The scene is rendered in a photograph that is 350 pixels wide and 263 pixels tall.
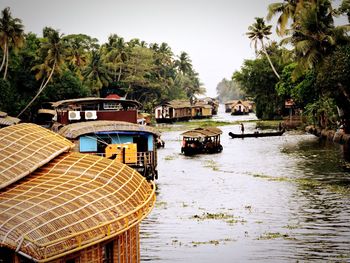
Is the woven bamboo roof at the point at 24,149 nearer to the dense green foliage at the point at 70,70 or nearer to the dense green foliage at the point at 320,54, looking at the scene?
the dense green foliage at the point at 320,54

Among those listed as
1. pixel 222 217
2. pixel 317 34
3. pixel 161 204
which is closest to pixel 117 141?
pixel 161 204

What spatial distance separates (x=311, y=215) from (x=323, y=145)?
25434 mm

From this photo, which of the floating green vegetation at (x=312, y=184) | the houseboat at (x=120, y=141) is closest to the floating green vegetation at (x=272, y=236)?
the houseboat at (x=120, y=141)

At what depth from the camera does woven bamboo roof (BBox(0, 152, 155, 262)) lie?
837 cm

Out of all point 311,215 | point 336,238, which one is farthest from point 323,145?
point 336,238

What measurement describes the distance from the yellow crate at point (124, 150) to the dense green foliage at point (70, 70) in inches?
1099

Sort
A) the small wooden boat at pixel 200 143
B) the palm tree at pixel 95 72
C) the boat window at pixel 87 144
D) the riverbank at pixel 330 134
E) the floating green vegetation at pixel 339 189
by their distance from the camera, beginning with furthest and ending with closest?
1. the palm tree at pixel 95 72
2. the small wooden boat at pixel 200 143
3. the riverbank at pixel 330 134
4. the floating green vegetation at pixel 339 189
5. the boat window at pixel 87 144

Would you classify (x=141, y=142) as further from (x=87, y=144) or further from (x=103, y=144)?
(x=87, y=144)

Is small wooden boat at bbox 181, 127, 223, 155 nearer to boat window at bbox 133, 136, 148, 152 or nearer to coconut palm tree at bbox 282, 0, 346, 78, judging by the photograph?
coconut palm tree at bbox 282, 0, 346, 78

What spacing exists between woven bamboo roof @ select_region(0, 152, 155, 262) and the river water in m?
4.72

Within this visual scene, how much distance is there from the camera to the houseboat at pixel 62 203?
8.42 m

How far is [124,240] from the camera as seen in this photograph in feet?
35.2

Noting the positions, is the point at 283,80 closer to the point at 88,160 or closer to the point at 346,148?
the point at 346,148

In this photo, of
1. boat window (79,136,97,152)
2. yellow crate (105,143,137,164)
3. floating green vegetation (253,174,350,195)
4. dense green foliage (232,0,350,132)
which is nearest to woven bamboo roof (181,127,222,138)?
dense green foliage (232,0,350,132)
